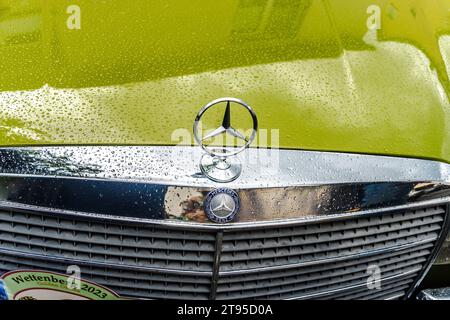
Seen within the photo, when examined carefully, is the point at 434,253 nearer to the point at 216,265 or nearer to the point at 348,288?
the point at 348,288

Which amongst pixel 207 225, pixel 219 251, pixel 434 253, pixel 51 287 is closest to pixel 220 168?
pixel 207 225

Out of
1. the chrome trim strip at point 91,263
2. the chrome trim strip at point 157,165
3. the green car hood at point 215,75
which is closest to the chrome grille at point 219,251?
the chrome trim strip at point 91,263

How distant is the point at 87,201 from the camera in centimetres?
177

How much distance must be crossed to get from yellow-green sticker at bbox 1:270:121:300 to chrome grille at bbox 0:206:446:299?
0.10 ft

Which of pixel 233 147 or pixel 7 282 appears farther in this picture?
pixel 7 282

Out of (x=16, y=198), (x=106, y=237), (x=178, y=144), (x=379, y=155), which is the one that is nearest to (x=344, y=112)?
(x=379, y=155)

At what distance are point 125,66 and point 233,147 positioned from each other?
54cm

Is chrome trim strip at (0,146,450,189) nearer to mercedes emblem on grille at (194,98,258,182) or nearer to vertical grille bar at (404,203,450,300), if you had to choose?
mercedes emblem on grille at (194,98,258,182)

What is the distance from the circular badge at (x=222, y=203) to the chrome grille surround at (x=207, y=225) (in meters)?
0.03

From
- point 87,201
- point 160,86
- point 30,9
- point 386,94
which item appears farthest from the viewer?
point 30,9

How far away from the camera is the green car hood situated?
186cm

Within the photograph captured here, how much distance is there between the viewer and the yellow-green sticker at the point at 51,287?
1.97m

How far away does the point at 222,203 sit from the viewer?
1.76 metres
